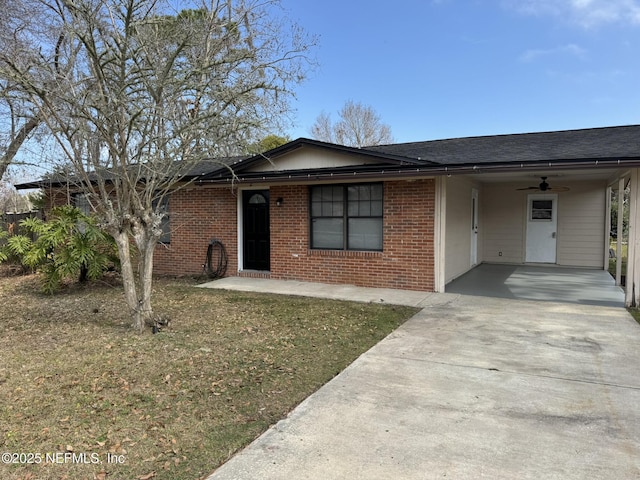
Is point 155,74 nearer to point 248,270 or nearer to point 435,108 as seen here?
point 248,270

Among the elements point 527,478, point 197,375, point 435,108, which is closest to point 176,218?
point 197,375

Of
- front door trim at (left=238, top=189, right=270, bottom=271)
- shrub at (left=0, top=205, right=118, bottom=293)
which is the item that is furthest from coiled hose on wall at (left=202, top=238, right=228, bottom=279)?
shrub at (left=0, top=205, right=118, bottom=293)

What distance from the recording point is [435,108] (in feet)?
84.2

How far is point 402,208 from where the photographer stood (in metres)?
8.84

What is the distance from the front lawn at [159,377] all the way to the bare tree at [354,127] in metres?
25.7

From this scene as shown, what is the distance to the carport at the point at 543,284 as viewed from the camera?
8086 mm

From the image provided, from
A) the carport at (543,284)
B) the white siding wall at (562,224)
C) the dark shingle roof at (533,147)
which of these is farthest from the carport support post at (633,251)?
the white siding wall at (562,224)

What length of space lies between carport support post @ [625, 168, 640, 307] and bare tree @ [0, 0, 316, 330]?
18.7ft

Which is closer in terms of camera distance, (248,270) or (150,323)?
(150,323)

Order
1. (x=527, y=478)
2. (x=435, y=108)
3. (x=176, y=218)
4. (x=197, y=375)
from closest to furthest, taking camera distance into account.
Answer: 1. (x=527, y=478)
2. (x=197, y=375)
3. (x=176, y=218)
4. (x=435, y=108)

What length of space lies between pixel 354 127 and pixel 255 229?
75.8ft

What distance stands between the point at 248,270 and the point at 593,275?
27.8 ft

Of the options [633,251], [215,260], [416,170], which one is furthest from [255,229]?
[633,251]

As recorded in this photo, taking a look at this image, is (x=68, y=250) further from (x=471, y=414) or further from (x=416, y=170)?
(x=471, y=414)
